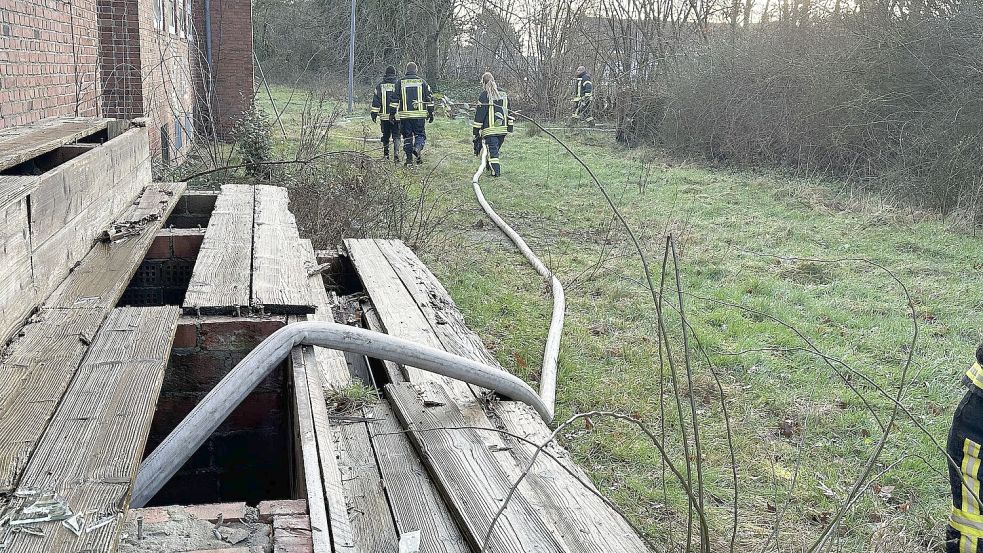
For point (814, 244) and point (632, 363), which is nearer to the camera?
point (632, 363)

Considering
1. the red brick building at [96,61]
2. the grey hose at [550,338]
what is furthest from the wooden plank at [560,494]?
the red brick building at [96,61]

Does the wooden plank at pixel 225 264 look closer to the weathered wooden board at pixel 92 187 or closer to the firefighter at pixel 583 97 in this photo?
Answer: the weathered wooden board at pixel 92 187

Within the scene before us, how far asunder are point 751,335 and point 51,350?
5152 mm

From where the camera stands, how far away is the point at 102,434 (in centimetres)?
188

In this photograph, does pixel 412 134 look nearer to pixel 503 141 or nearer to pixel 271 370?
pixel 503 141

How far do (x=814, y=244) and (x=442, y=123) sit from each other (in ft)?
51.9

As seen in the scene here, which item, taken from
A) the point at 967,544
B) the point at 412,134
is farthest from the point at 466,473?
the point at 412,134

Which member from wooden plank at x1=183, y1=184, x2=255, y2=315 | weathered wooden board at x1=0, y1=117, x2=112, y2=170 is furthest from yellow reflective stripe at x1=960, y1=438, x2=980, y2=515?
weathered wooden board at x1=0, y1=117, x2=112, y2=170

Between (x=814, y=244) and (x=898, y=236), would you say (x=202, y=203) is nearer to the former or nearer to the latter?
(x=814, y=244)

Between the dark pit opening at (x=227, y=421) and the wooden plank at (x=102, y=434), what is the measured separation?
187 mm

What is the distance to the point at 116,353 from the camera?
2.35 meters

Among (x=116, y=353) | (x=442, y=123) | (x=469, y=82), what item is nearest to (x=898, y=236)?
(x=116, y=353)

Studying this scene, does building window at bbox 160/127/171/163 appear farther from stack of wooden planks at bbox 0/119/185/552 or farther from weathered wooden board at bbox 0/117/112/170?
stack of wooden planks at bbox 0/119/185/552

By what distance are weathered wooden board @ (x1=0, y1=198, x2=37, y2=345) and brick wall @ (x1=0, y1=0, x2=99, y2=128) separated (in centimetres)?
235
